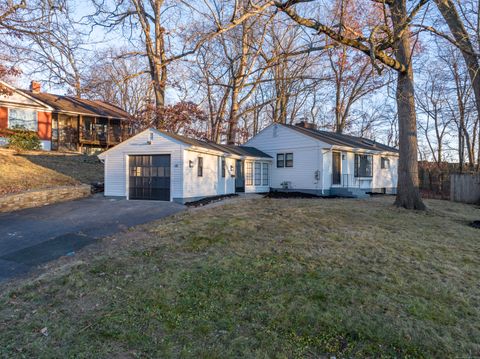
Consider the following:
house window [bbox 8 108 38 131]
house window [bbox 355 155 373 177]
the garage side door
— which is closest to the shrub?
house window [bbox 8 108 38 131]

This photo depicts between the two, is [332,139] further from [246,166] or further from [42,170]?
[42,170]

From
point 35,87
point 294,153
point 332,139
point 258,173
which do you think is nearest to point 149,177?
point 258,173

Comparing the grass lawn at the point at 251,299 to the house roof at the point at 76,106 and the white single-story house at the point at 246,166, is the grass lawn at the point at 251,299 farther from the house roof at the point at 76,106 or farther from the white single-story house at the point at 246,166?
the house roof at the point at 76,106

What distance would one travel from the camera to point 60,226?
9039mm

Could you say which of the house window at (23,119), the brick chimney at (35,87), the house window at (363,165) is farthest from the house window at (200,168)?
the brick chimney at (35,87)

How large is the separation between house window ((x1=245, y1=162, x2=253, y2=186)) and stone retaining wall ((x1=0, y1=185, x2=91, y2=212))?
801 centimetres

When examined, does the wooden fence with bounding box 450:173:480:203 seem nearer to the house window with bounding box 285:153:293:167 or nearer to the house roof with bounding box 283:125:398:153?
the house roof with bounding box 283:125:398:153

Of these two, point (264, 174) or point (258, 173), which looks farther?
point (264, 174)

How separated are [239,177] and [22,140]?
1313 cm

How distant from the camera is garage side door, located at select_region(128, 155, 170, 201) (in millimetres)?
14281

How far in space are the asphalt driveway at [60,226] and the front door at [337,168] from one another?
9.25 meters

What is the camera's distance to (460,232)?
29.5 feet

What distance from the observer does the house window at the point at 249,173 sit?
18641 millimetres

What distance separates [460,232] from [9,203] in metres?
13.5
